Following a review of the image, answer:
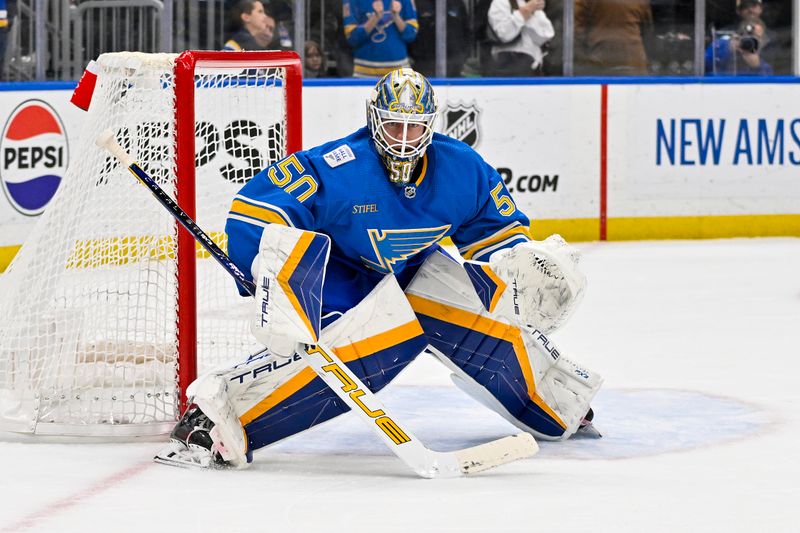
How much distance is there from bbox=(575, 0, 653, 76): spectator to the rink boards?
169 mm

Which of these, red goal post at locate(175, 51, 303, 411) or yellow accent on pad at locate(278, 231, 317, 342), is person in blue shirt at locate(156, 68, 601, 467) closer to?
yellow accent on pad at locate(278, 231, 317, 342)

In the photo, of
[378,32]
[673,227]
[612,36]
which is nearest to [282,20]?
[378,32]

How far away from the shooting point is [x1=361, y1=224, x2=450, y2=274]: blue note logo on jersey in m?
3.17

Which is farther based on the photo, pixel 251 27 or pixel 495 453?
pixel 251 27

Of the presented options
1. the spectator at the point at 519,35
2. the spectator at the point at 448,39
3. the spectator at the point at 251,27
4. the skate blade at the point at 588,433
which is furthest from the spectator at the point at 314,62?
the skate blade at the point at 588,433

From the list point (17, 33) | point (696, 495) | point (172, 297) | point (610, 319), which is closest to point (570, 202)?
point (610, 319)

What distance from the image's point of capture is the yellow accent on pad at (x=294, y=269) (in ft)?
9.75

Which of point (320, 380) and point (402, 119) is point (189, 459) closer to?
point (320, 380)

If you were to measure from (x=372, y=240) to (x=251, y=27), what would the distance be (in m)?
3.91

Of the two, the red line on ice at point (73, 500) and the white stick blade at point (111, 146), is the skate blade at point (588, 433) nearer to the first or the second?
the red line on ice at point (73, 500)

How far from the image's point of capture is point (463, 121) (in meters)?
7.20

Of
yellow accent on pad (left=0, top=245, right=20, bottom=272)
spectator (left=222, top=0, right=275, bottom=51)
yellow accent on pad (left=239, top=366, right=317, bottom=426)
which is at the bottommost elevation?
yellow accent on pad (left=239, top=366, right=317, bottom=426)

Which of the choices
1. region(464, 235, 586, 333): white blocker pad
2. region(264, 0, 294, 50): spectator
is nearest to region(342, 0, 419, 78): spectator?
region(264, 0, 294, 50): spectator

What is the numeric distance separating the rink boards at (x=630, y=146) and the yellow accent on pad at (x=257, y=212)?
3.96 m
